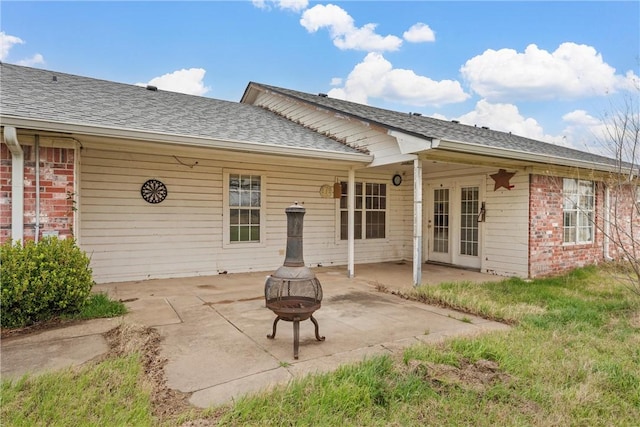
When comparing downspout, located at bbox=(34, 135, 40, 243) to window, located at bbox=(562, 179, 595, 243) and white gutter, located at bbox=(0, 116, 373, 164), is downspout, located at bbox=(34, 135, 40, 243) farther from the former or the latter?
window, located at bbox=(562, 179, 595, 243)

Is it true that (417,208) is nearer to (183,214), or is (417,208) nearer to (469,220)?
(469,220)

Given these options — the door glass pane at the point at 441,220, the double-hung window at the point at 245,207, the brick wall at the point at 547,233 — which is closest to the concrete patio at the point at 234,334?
the double-hung window at the point at 245,207

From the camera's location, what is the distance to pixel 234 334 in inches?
147

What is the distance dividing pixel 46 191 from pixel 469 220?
815 centimetres

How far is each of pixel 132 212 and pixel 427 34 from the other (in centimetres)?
1007

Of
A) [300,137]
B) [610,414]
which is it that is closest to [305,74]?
[300,137]

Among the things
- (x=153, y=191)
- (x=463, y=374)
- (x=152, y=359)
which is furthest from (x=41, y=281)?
(x=463, y=374)

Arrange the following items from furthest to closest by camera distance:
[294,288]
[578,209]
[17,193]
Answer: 1. [578,209]
2. [17,193]
3. [294,288]

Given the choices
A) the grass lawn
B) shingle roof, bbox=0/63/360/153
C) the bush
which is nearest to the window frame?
shingle roof, bbox=0/63/360/153

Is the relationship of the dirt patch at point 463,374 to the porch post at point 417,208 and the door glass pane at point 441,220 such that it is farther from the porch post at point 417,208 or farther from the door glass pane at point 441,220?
the door glass pane at point 441,220

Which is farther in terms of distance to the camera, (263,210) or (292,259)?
(263,210)

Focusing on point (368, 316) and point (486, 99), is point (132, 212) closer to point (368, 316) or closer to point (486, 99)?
point (368, 316)

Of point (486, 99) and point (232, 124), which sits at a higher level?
point (486, 99)

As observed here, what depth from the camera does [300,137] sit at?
23.8 feet
